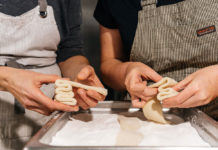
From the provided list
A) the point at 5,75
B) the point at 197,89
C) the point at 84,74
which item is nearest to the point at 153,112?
the point at 197,89

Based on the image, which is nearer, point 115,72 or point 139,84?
point 139,84

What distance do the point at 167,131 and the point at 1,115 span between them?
689 mm

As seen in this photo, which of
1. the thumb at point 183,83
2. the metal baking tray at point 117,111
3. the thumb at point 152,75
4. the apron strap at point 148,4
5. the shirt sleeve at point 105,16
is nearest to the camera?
the metal baking tray at point 117,111

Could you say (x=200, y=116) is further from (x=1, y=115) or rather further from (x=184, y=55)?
(x=1, y=115)

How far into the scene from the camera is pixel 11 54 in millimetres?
1062

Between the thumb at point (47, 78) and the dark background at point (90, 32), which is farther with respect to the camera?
the dark background at point (90, 32)

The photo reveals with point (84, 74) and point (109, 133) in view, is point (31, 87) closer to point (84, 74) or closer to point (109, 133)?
point (84, 74)

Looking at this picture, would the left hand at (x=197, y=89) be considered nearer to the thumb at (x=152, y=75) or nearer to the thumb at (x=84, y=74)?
the thumb at (x=152, y=75)

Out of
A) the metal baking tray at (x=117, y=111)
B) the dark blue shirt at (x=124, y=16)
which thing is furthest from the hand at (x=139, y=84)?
the dark blue shirt at (x=124, y=16)

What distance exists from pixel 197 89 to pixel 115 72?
1.52 ft

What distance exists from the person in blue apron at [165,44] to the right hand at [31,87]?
29cm

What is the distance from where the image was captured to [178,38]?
108 centimetres

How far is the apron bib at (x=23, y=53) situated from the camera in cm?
104

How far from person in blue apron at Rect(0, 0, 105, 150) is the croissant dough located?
0.19 metres
